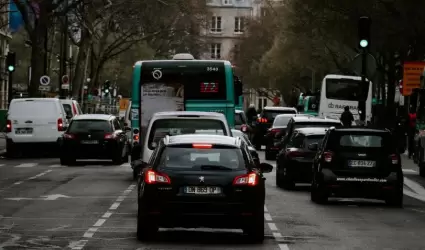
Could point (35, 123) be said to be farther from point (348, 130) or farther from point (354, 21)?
point (348, 130)

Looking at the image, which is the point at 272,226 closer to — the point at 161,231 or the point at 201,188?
the point at 161,231

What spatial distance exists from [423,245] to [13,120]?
30.7m

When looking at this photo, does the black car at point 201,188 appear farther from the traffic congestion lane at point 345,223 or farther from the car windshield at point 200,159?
the traffic congestion lane at point 345,223

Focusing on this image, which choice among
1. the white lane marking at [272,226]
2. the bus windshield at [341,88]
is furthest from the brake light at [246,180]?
the bus windshield at [341,88]

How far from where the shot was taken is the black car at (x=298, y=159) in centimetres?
3002

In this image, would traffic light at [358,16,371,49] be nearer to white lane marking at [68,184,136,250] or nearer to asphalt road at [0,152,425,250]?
asphalt road at [0,152,425,250]

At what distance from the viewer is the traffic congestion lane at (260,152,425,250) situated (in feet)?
59.1

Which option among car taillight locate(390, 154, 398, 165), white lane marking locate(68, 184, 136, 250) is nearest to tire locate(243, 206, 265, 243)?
white lane marking locate(68, 184, 136, 250)

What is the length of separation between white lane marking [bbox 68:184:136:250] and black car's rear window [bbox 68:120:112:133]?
12978 mm

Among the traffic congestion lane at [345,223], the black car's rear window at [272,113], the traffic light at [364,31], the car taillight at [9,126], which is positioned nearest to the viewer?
the traffic congestion lane at [345,223]

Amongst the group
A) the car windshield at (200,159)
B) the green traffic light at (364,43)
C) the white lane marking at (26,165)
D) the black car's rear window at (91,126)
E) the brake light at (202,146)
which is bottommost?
the white lane marking at (26,165)

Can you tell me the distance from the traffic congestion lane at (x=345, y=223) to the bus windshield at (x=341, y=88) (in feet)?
131

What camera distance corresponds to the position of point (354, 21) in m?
57.9

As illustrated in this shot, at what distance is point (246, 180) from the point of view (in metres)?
17.2
